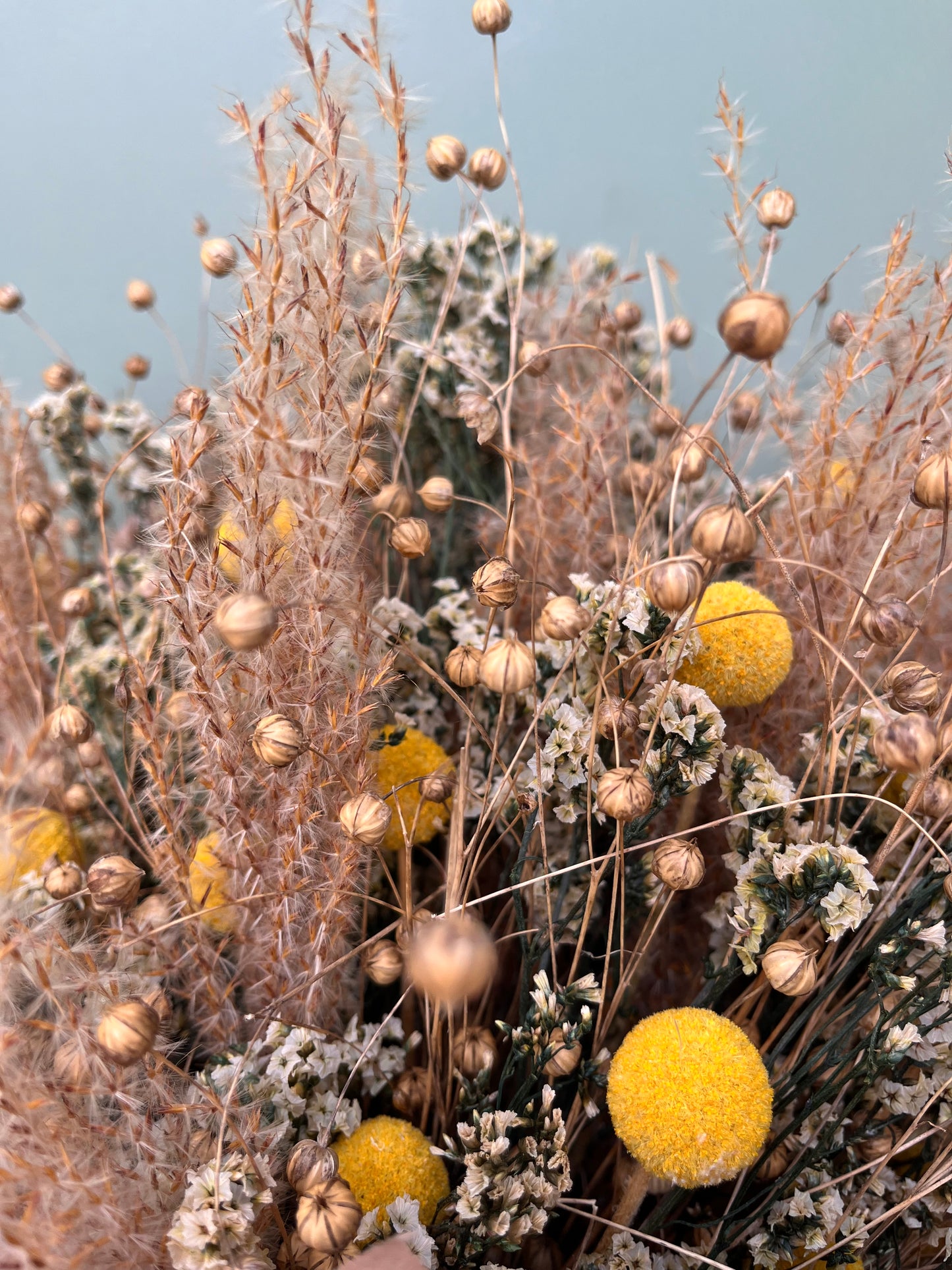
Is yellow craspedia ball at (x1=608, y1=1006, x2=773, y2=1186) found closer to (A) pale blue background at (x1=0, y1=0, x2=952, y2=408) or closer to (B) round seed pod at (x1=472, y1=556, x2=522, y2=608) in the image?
(B) round seed pod at (x1=472, y1=556, x2=522, y2=608)

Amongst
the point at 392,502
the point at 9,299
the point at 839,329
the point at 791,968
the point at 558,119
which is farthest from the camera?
the point at 558,119

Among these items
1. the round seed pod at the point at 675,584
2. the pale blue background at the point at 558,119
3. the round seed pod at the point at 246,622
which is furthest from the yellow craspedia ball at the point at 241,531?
the pale blue background at the point at 558,119

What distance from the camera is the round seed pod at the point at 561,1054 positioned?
1.23 feet

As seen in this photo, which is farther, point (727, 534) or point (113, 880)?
point (113, 880)

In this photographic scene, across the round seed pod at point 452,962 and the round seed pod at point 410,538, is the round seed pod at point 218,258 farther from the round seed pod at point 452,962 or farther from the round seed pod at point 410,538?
the round seed pod at point 452,962

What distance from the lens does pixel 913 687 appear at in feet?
1.23

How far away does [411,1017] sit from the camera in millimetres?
493

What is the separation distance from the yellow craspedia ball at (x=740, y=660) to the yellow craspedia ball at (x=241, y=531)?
0.65ft

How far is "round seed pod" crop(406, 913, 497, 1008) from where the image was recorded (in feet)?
0.89

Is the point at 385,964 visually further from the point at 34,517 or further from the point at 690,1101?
the point at 34,517

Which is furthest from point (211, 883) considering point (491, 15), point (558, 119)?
point (558, 119)

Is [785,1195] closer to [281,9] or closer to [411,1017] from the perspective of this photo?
[411,1017]

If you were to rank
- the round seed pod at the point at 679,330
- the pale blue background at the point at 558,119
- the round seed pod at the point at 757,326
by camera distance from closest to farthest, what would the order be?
1. the round seed pod at the point at 757,326
2. the round seed pod at the point at 679,330
3. the pale blue background at the point at 558,119

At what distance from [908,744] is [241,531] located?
0.92 feet
